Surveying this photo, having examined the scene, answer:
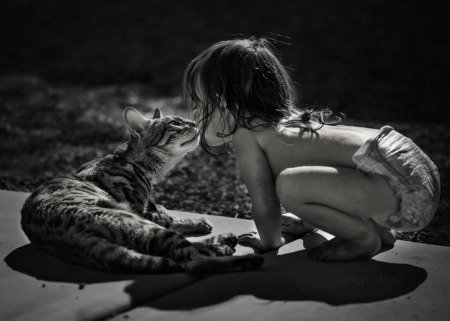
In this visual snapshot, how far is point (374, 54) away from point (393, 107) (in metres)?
2.64

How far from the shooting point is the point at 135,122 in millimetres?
4590

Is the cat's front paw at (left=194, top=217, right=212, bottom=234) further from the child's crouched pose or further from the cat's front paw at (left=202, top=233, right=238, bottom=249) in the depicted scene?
the cat's front paw at (left=202, top=233, right=238, bottom=249)

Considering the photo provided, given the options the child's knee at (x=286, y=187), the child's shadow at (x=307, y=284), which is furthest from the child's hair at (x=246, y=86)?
the child's shadow at (x=307, y=284)

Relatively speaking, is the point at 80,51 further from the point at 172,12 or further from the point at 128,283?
the point at 128,283

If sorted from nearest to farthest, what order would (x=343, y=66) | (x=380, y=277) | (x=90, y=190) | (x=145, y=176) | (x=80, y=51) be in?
(x=380, y=277) → (x=90, y=190) → (x=145, y=176) → (x=343, y=66) → (x=80, y=51)

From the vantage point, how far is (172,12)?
1533 centimetres

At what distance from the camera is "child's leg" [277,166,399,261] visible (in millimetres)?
3363

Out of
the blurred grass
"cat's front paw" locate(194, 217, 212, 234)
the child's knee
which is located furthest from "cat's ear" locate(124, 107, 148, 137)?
the child's knee

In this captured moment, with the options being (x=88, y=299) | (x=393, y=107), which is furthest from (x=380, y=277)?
(x=393, y=107)

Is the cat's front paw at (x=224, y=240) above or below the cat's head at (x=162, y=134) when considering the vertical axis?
below

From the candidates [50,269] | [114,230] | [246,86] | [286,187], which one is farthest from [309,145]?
[50,269]

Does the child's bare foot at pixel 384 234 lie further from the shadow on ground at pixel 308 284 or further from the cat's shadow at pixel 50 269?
the cat's shadow at pixel 50 269

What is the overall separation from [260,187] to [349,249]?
0.63 m

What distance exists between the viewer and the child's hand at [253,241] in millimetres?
3684
